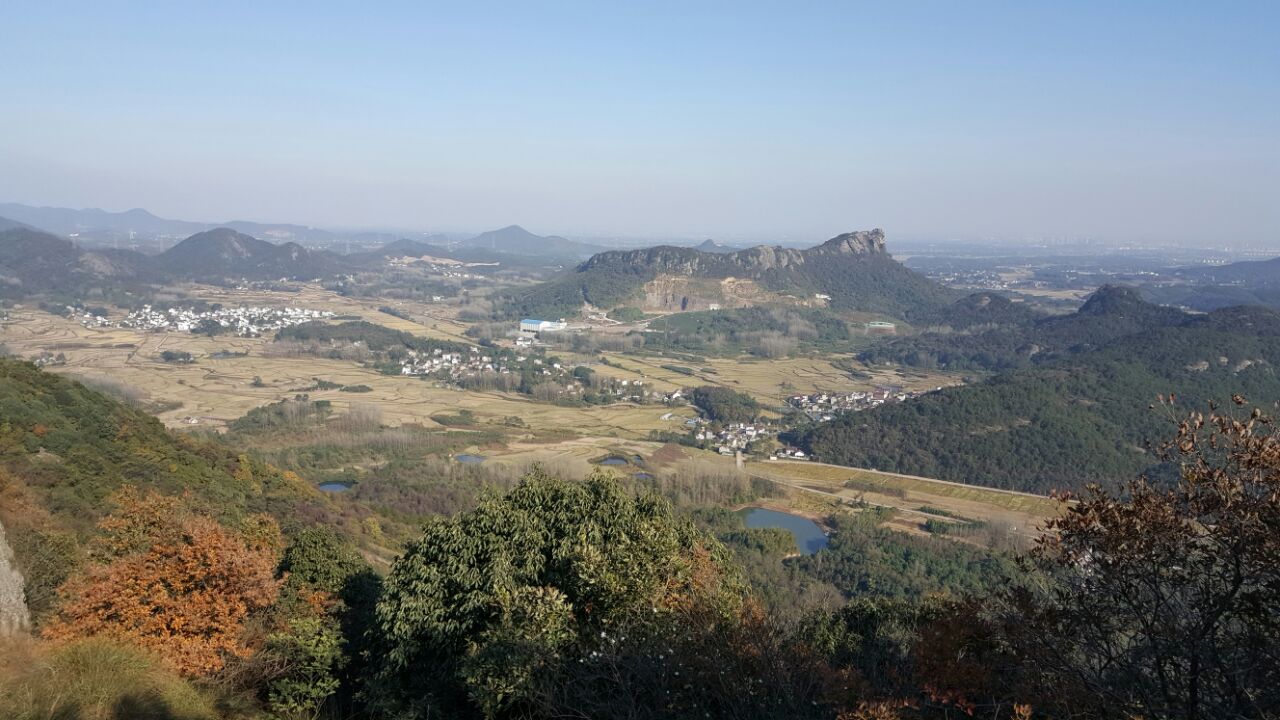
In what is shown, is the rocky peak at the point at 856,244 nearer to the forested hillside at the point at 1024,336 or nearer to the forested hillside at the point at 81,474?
the forested hillside at the point at 1024,336

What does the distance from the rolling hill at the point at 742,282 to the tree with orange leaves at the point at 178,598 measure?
130 m

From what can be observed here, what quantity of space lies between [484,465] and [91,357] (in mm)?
59540

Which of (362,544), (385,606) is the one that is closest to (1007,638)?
(385,606)

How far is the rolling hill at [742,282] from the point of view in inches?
5906

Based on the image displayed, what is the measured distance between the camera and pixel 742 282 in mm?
155500

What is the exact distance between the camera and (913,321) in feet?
468

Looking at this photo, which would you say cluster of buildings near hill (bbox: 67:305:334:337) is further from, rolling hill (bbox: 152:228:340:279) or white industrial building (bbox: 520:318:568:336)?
rolling hill (bbox: 152:228:340:279)

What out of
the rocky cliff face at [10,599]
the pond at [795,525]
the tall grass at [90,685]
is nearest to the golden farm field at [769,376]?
the pond at [795,525]

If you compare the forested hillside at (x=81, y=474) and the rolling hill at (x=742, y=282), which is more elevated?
the rolling hill at (x=742, y=282)

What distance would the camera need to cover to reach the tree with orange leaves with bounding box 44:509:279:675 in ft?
42.0

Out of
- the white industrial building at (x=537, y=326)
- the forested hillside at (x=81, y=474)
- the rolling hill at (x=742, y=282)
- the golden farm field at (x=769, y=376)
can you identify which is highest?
the rolling hill at (x=742, y=282)

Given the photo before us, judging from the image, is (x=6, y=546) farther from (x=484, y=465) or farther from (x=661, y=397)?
(x=661, y=397)

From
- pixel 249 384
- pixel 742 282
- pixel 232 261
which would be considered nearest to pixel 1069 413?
pixel 249 384

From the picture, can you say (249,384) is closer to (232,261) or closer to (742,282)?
(742,282)
